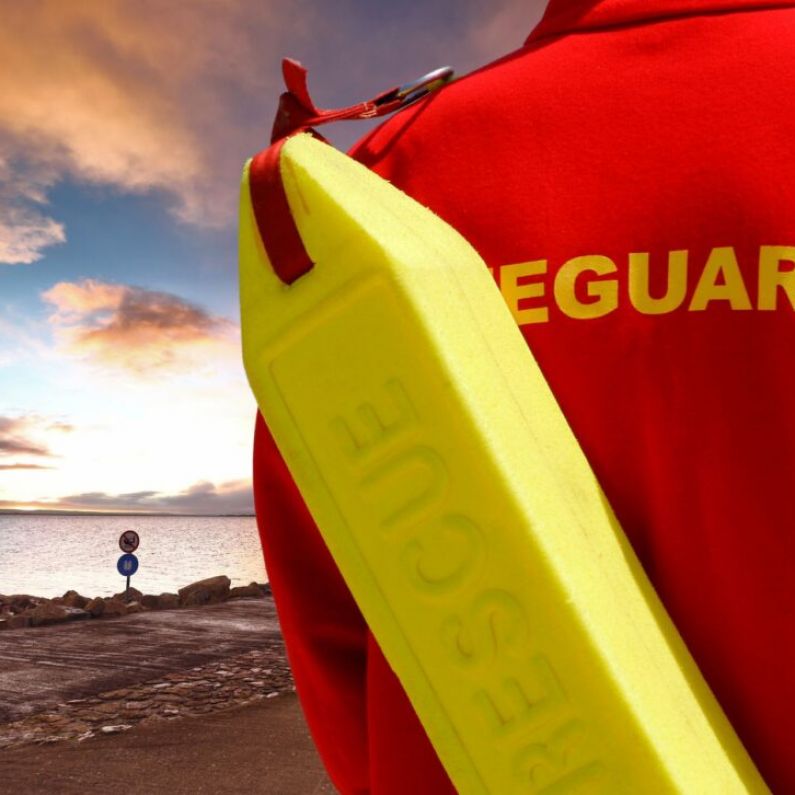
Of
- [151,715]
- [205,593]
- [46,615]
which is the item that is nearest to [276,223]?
[151,715]

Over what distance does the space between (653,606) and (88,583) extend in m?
42.5

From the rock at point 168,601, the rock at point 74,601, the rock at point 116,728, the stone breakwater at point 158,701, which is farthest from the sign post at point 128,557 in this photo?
the rock at point 116,728

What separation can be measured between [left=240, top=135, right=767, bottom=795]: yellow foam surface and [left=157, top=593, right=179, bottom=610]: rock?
11300 mm

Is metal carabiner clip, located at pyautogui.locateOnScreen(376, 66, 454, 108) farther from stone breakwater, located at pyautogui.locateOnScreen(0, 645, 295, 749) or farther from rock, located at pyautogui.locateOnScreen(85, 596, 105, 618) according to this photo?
rock, located at pyautogui.locateOnScreen(85, 596, 105, 618)

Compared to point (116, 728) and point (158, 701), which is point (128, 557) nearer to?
point (158, 701)

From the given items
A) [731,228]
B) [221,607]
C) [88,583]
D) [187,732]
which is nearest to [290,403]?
[731,228]

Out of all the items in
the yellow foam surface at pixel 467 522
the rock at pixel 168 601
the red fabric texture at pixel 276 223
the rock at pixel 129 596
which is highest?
the rock at pixel 129 596

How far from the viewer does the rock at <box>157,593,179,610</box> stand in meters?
11.4

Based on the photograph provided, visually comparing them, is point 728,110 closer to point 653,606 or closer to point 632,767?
point 653,606

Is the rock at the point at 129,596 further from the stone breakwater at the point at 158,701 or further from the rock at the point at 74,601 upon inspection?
the stone breakwater at the point at 158,701

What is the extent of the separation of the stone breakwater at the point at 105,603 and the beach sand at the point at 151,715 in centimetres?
61

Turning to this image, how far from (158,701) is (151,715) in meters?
0.37

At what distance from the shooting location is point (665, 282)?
880 millimetres

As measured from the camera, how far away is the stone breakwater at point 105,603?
9.85 metres
